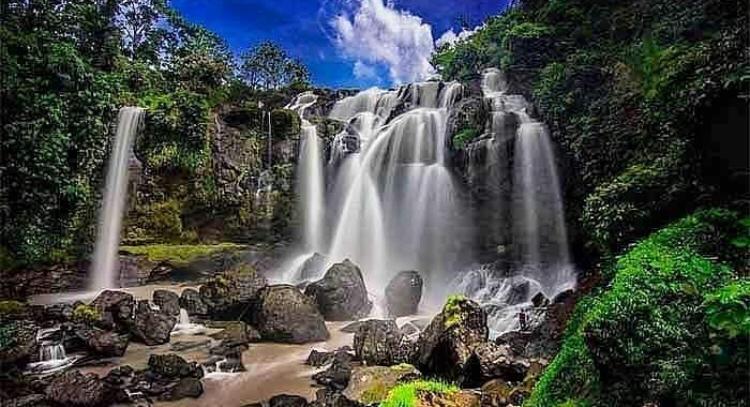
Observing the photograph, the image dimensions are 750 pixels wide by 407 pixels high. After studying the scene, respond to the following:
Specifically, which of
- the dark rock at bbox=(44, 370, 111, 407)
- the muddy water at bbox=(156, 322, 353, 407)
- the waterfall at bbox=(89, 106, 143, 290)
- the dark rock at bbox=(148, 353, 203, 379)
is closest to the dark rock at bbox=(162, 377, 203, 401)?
the muddy water at bbox=(156, 322, 353, 407)

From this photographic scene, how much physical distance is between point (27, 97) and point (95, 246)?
18.4 feet

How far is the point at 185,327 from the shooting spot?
38.4 ft

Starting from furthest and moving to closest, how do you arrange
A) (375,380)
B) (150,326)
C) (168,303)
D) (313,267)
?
1. (313,267)
2. (168,303)
3. (150,326)
4. (375,380)

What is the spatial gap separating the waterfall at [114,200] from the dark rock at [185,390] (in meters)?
10.3

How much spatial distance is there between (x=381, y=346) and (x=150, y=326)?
17.8 feet

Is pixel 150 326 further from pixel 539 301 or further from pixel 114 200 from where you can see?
pixel 539 301

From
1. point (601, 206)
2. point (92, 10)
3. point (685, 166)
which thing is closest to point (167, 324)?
point (601, 206)

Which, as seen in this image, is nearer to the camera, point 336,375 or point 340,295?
point 336,375

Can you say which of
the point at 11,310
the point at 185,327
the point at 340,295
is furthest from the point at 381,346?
the point at 11,310

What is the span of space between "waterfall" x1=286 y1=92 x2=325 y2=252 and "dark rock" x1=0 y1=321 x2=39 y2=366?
10.7 m

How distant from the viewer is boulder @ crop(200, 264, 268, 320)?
485 inches

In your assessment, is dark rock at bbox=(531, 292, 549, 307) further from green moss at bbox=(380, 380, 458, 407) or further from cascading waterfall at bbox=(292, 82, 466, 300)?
green moss at bbox=(380, 380, 458, 407)

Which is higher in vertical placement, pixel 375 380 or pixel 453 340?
pixel 453 340

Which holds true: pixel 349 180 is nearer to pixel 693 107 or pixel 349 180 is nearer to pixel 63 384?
pixel 63 384
